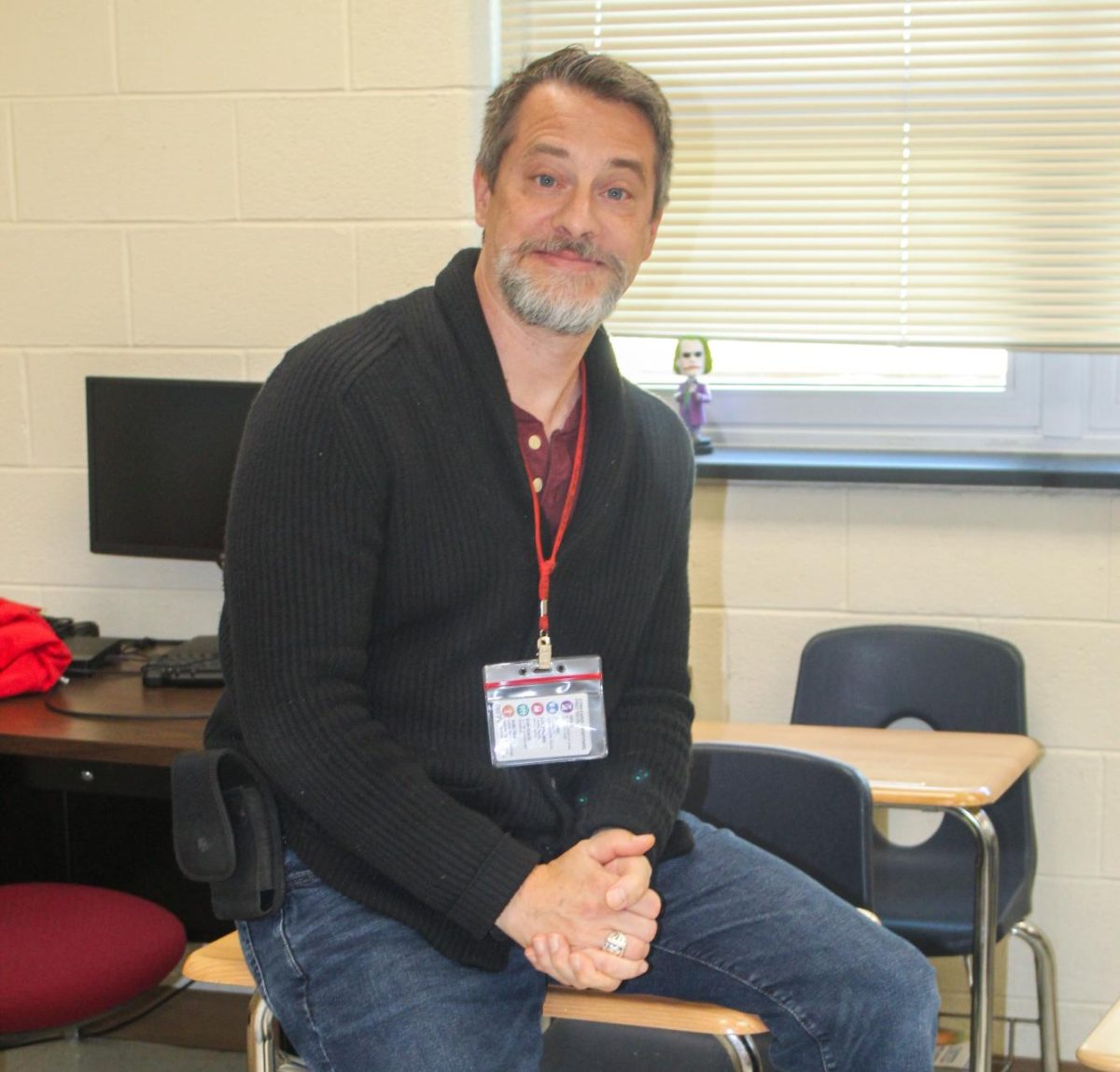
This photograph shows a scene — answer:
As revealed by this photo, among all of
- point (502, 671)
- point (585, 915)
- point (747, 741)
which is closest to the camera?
point (585, 915)

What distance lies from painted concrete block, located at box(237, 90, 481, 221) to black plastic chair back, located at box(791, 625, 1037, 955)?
3.45ft

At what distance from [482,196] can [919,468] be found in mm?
1126

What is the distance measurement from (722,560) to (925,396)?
51cm

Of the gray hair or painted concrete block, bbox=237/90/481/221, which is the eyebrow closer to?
the gray hair

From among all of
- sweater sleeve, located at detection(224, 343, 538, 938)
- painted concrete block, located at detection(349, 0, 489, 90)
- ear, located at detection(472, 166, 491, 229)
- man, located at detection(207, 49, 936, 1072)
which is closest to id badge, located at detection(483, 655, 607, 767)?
man, located at detection(207, 49, 936, 1072)

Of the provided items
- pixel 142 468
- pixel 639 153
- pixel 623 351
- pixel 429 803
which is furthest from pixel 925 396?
pixel 429 803

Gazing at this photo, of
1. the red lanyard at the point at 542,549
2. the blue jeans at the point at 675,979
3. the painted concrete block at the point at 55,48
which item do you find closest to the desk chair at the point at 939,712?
the blue jeans at the point at 675,979

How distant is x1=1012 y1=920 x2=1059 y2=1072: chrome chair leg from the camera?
253cm

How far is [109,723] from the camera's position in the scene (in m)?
2.43

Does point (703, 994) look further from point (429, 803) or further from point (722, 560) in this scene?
point (722, 560)

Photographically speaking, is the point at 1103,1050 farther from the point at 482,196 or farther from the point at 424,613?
the point at 482,196

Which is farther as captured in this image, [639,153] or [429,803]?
[639,153]

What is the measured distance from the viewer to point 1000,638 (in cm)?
278

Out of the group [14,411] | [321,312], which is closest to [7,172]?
[14,411]
